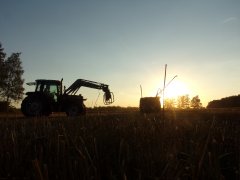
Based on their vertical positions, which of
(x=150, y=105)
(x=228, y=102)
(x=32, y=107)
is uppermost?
(x=228, y=102)

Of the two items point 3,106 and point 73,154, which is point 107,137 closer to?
point 73,154

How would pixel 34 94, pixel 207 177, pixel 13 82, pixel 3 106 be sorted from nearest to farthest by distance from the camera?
pixel 207 177 < pixel 34 94 < pixel 3 106 < pixel 13 82

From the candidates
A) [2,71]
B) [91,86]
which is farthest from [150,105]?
[2,71]

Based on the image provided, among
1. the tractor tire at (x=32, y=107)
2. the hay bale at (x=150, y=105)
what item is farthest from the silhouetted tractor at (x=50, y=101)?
the hay bale at (x=150, y=105)

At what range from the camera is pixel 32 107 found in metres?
24.6

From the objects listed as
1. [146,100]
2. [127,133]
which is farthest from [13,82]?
[127,133]

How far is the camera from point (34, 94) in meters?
24.9

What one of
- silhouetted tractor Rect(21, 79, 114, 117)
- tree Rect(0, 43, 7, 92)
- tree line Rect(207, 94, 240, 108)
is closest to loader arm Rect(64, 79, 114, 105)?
silhouetted tractor Rect(21, 79, 114, 117)

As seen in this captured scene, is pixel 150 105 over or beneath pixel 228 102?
beneath

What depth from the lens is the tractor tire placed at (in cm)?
2452

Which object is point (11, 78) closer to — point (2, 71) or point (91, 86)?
point (2, 71)

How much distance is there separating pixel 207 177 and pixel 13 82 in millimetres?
68104

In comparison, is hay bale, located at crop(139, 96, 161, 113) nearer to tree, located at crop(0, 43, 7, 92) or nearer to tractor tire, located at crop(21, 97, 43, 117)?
tractor tire, located at crop(21, 97, 43, 117)

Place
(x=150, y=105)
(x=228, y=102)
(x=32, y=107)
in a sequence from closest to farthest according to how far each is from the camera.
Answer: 1. (x=32, y=107)
2. (x=150, y=105)
3. (x=228, y=102)
